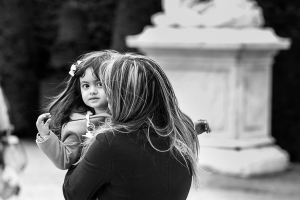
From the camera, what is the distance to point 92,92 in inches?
99.7

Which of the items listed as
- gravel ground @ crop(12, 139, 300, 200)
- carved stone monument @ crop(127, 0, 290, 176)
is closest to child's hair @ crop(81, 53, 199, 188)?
gravel ground @ crop(12, 139, 300, 200)

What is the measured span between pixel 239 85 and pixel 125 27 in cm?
210

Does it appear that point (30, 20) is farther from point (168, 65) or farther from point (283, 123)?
point (283, 123)

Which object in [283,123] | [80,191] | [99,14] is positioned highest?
[80,191]

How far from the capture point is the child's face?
100.0 inches

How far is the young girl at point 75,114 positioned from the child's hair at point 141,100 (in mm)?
93

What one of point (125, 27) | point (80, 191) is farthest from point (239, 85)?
point (80, 191)

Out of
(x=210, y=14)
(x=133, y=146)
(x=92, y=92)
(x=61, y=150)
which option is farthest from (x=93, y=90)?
(x=210, y=14)

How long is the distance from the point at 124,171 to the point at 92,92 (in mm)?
438

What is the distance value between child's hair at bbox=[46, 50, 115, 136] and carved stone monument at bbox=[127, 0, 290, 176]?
4.56 m

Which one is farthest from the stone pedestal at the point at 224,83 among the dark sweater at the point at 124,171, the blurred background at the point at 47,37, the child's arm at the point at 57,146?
the dark sweater at the point at 124,171

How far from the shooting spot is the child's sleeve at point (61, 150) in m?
2.35

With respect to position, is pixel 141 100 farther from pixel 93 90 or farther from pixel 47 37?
pixel 47 37

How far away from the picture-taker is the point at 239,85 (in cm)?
728
